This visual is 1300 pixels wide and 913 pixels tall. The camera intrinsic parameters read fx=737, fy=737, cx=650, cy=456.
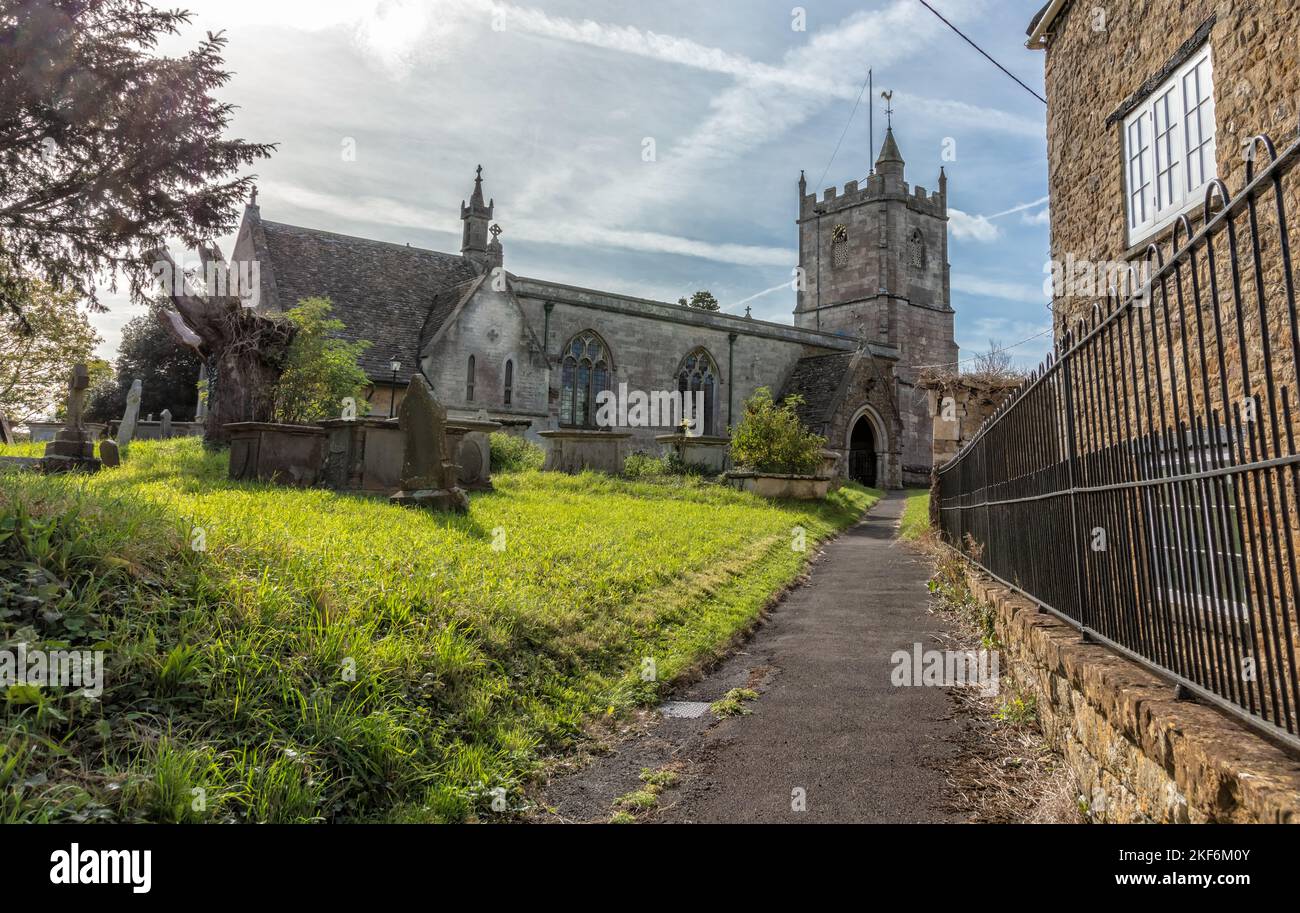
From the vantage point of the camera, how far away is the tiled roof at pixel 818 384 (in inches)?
1165

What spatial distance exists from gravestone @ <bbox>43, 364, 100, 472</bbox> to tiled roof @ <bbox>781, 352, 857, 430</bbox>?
906 inches

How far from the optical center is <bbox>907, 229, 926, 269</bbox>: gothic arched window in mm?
41753

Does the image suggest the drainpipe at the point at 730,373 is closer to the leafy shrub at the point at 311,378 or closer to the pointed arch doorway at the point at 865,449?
the pointed arch doorway at the point at 865,449

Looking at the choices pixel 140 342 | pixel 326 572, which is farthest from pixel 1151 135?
pixel 140 342

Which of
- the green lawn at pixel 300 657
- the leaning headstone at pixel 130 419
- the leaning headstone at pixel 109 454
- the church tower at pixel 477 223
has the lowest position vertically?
the green lawn at pixel 300 657

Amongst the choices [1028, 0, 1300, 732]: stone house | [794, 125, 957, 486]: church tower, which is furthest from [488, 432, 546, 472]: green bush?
[794, 125, 957, 486]: church tower

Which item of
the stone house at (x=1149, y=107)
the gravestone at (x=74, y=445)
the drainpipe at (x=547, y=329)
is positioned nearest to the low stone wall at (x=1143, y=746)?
the stone house at (x=1149, y=107)

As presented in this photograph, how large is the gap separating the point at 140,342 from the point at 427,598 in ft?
127

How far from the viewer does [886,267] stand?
40500 millimetres

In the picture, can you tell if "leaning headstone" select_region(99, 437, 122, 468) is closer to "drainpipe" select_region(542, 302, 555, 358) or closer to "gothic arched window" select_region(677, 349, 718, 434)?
"drainpipe" select_region(542, 302, 555, 358)

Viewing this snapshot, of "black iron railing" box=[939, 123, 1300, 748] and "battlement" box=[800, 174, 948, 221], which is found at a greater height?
"battlement" box=[800, 174, 948, 221]

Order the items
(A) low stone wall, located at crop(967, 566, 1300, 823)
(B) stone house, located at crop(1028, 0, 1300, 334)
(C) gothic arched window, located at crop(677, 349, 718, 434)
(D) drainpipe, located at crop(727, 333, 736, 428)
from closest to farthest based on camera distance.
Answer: (A) low stone wall, located at crop(967, 566, 1300, 823), (B) stone house, located at crop(1028, 0, 1300, 334), (C) gothic arched window, located at crop(677, 349, 718, 434), (D) drainpipe, located at crop(727, 333, 736, 428)

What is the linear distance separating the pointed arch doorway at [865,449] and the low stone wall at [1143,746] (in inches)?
1076
